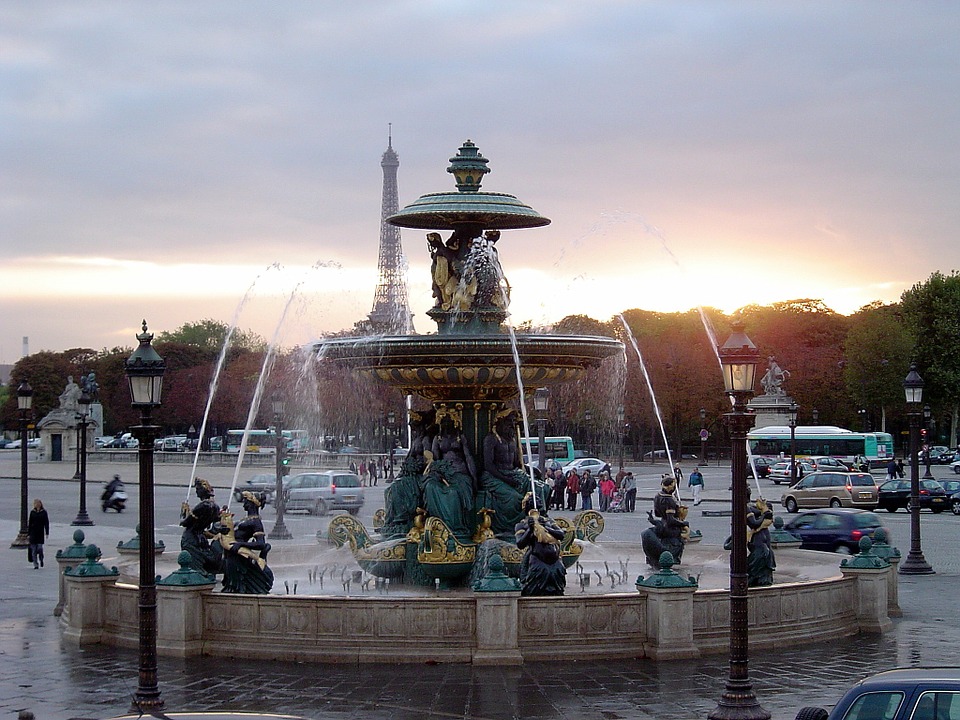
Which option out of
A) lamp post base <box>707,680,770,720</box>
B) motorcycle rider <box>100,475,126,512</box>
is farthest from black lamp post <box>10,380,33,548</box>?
lamp post base <box>707,680,770,720</box>

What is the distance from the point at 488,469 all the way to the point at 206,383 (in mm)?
96280

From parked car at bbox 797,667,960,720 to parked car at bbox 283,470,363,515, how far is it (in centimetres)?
3353

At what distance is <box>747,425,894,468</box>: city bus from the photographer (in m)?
77.6

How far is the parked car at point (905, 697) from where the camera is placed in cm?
809

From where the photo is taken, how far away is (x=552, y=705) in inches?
501

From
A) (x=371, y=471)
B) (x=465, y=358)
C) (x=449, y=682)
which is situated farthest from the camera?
(x=371, y=471)

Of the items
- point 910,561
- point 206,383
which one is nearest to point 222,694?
point 910,561

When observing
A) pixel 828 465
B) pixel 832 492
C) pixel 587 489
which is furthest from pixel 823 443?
pixel 587 489

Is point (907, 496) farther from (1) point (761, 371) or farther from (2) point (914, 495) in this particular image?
(1) point (761, 371)

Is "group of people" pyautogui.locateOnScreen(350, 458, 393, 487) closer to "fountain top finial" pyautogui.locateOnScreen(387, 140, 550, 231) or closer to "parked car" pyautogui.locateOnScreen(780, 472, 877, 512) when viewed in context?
"parked car" pyautogui.locateOnScreen(780, 472, 877, 512)

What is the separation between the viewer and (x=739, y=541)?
1159 centimetres

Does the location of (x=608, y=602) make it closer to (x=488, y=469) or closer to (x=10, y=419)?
(x=488, y=469)

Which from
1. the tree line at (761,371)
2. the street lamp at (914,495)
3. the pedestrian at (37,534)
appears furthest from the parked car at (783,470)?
the pedestrian at (37,534)

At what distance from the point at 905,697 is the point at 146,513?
22.0 ft
